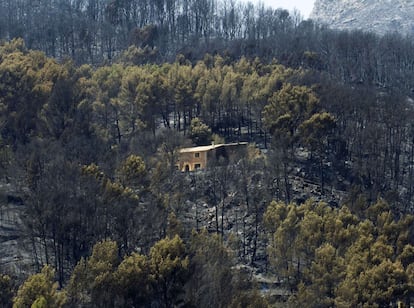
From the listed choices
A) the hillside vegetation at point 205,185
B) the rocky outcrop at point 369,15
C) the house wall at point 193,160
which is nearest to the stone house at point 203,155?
the house wall at point 193,160

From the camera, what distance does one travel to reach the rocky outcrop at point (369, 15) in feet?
444

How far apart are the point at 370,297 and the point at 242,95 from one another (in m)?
24.5

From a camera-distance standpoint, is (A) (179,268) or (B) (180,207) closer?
(A) (179,268)

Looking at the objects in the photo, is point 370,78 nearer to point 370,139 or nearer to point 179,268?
point 370,139

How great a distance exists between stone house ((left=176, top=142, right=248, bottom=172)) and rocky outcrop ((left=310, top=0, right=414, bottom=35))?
94390 mm

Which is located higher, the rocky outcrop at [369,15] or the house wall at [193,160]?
the rocky outcrop at [369,15]

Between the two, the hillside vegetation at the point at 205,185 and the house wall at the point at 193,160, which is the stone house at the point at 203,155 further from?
the hillside vegetation at the point at 205,185

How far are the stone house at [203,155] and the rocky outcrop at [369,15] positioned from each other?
94.4 meters

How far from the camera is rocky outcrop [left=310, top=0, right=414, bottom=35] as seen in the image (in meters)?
135

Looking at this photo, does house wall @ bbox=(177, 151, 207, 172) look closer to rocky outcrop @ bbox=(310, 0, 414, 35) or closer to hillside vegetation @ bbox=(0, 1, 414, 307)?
hillside vegetation @ bbox=(0, 1, 414, 307)

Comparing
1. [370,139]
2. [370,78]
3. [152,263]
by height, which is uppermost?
[370,78]

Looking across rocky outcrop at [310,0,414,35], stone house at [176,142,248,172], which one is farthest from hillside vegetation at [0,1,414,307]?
rocky outcrop at [310,0,414,35]

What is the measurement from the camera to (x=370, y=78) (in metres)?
64.6

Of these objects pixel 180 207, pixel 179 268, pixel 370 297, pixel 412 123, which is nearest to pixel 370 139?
pixel 412 123
